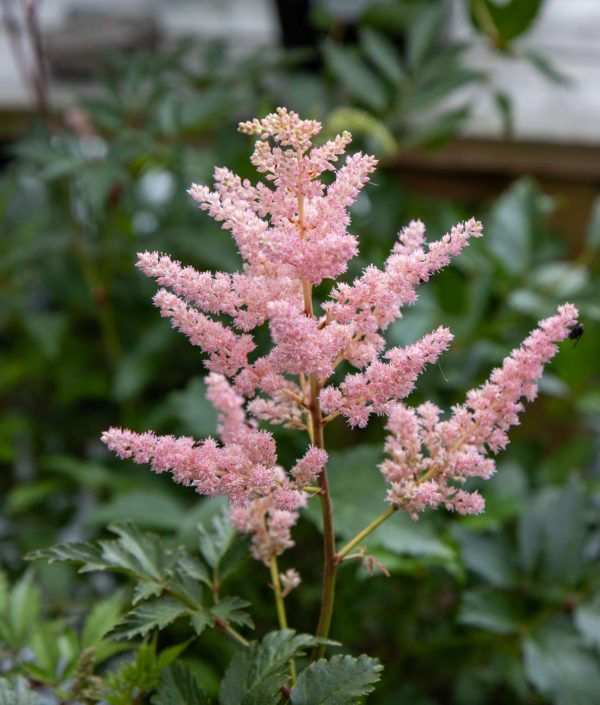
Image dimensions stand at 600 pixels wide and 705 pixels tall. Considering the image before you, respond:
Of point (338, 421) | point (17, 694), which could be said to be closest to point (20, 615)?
point (17, 694)

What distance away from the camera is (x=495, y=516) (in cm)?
101

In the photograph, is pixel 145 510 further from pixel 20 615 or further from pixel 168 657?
pixel 168 657

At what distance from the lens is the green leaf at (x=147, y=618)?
1.74ft

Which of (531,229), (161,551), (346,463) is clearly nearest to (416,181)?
(531,229)

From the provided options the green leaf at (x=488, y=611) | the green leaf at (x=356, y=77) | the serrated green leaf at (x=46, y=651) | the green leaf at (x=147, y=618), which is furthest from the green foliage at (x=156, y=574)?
the green leaf at (x=356, y=77)

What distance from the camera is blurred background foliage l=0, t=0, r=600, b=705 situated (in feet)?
3.22

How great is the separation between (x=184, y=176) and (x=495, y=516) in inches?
25.5

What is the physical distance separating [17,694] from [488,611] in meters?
0.55

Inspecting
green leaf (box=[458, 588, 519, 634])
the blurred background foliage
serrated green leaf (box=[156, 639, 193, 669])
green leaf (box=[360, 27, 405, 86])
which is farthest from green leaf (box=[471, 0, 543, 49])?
serrated green leaf (box=[156, 639, 193, 669])

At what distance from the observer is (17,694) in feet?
1.93

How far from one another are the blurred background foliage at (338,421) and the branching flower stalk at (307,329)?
1.00 ft

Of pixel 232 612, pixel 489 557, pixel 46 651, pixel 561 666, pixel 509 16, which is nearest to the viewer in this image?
pixel 232 612

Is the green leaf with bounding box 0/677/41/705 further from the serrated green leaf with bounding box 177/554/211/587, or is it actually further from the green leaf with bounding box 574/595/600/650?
the green leaf with bounding box 574/595/600/650

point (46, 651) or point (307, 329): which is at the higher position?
point (307, 329)
